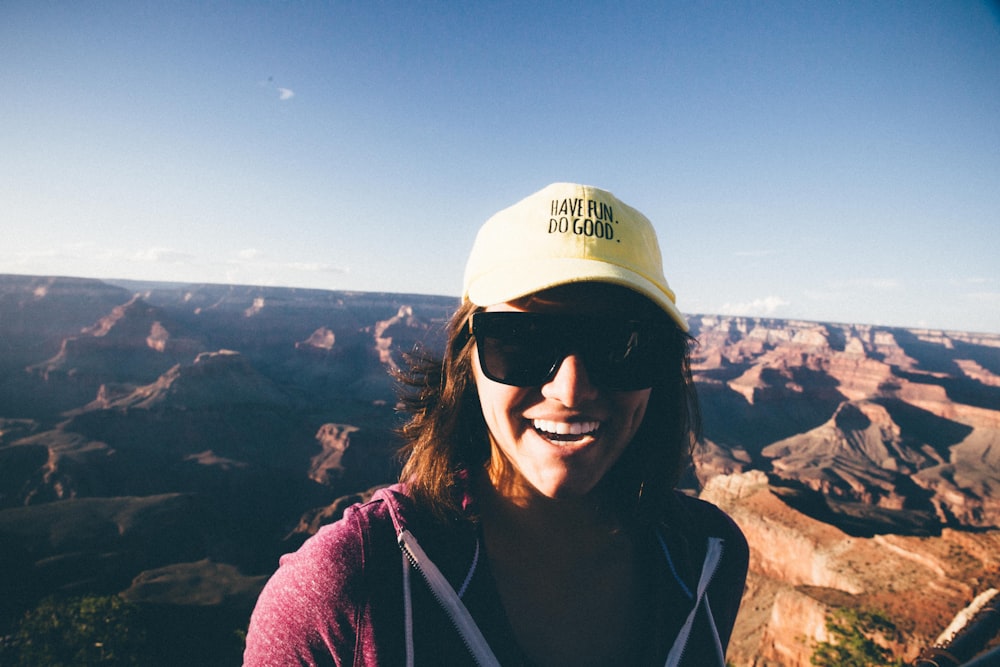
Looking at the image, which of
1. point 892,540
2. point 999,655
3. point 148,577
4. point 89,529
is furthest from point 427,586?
point 89,529

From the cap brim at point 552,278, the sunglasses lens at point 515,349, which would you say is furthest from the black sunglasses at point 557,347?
the cap brim at point 552,278

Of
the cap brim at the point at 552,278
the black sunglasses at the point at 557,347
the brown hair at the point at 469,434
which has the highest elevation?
the cap brim at the point at 552,278

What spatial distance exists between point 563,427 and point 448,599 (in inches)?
26.3

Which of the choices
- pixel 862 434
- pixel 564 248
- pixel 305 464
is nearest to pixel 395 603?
pixel 564 248

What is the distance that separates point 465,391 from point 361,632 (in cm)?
90

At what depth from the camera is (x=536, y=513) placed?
1.74 metres

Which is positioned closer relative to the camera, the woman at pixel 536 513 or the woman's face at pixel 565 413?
the woman at pixel 536 513

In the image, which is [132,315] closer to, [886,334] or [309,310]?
[309,310]

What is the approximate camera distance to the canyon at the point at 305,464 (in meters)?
14.5

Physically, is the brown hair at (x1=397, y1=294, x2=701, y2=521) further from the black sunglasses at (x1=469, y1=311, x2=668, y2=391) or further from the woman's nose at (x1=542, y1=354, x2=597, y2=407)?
the woman's nose at (x1=542, y1=354, x2=597, y2=407)

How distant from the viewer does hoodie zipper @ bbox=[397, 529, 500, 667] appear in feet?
4.46

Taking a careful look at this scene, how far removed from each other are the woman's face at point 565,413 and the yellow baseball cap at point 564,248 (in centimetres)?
11

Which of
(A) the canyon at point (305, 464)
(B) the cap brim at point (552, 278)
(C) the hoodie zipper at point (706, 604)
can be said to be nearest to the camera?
(B) the cap brim at point (552, 278)

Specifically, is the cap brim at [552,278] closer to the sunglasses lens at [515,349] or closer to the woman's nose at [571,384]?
the sunglasses lens at [515,349]
